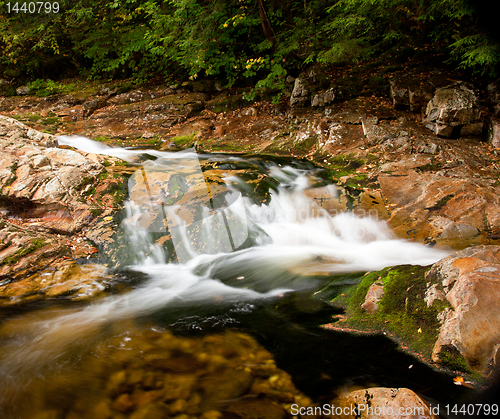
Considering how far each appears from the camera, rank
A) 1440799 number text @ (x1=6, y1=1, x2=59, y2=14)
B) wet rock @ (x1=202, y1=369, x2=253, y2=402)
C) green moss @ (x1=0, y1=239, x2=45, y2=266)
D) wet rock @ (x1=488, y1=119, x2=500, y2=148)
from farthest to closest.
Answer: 1440799 number text @ (x1=6, y1=1, x2=59, y2=14), wet rock @ (x1=488, y1=119, x2=500, y2=148), green moss @ (x1=0, y1=239, x2=45, y2=266), wet rock @ (x1=202, y1=369, x2=253, y2=402)

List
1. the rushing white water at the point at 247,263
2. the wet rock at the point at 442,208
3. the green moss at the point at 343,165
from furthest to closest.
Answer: the green moss at the point at 343,165
the wet rock at the point at 442,208
the rushing white water at the point at 247,263

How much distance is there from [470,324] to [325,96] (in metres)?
8.71

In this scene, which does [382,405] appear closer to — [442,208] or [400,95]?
[442,208]

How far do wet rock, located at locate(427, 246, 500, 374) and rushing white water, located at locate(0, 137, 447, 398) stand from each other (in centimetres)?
201

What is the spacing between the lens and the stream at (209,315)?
2.58 meters

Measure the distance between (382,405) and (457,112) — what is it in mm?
7920

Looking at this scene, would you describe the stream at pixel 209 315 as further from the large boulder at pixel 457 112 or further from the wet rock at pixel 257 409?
the large boulder at pixel 457 112

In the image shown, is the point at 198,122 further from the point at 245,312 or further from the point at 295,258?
the point at 245,312

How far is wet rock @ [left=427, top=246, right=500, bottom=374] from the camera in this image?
Result: 2.42m

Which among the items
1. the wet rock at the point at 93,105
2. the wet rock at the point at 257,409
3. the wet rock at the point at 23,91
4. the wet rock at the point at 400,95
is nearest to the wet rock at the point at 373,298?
the wet rock at the point at 257,409

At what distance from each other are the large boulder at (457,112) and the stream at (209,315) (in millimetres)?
3588

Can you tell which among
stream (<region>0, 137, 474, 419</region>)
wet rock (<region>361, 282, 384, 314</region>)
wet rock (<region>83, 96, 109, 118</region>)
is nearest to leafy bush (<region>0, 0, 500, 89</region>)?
wet rock (<region>83, 96, 109, 118</region>)

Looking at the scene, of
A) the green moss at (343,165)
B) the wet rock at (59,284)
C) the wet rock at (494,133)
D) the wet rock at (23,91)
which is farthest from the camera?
the wet rock at (23,91)

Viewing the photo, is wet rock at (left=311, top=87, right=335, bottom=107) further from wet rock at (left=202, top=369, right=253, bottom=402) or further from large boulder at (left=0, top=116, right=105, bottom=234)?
wet rock at (left=202, top=369, right=253, bottom=402)
